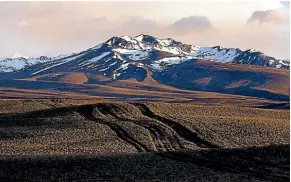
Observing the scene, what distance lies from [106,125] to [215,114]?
15552 millimetres

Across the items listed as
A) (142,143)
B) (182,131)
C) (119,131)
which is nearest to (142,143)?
A: (142,143)

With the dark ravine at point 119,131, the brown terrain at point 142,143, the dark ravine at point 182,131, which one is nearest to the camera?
the brown terrain at point 142,143

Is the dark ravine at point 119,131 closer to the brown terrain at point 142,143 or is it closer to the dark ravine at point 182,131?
the brown terrain at point 142,143

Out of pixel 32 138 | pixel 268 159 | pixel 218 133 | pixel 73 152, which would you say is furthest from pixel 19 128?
pixel 268 159

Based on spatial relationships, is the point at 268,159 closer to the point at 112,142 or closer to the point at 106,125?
the point at 112,142

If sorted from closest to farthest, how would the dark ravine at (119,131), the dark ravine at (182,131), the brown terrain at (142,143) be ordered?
the brown terrain at (142,143) → the dark ravine at (119,131) → the dark ravine at (182,131)

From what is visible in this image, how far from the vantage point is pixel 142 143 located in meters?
53.9

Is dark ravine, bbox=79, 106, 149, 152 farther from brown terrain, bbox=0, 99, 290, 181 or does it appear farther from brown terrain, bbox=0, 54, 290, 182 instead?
brown terrain, bbox=0, 54, 290, 182

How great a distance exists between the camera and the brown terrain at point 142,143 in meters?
37.6

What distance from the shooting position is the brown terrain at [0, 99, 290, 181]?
37.6 metres

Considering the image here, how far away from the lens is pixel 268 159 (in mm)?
39469

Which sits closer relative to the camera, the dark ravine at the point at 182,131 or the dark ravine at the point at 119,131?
the dark ravine at the point at 119,131

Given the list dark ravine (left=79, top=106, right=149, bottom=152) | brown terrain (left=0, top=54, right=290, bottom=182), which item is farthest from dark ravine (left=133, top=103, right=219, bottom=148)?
dark ravine (left=79, top=106, right=149, bottom=152)

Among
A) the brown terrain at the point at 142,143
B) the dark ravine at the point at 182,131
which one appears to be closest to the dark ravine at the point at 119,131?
the brown terrain at the point at 142,143
